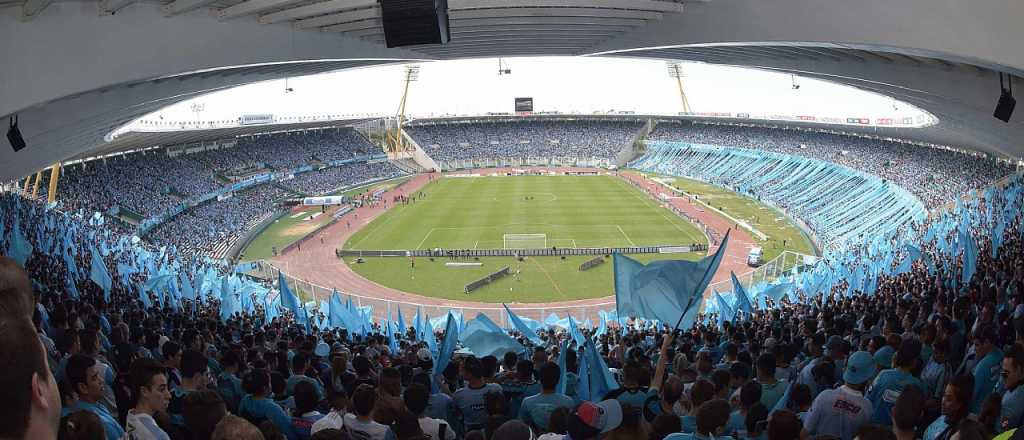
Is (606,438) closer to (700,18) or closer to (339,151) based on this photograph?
(700,18)

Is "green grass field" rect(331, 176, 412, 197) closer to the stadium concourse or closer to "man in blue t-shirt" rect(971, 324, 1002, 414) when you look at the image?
the stadium concourse

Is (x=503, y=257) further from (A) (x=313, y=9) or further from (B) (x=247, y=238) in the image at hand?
(A) (x=313, y=9)

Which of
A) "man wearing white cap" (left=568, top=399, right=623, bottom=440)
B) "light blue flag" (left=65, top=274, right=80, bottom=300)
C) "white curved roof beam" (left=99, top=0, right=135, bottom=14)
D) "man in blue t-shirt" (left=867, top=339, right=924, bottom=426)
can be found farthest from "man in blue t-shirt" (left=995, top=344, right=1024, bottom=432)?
"light blue flag" (left=65, top=274, right=80, bottom=300)

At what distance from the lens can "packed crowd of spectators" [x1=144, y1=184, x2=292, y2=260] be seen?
37.4 metres

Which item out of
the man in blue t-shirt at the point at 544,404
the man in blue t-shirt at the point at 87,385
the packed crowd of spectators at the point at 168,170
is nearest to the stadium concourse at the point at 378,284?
the packed crowd of spectators at the point at 168,170

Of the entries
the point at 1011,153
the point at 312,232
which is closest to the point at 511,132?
the point at 312,232

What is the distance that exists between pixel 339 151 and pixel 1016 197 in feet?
206

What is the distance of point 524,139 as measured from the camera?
282 ft

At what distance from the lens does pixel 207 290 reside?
22.8 m

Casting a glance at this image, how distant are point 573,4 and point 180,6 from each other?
25.8 ft

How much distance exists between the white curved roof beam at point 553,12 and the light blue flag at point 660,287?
703cm

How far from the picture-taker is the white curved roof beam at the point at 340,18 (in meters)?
14.9

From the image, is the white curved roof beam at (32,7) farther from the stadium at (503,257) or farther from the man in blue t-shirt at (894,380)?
Result: the man in blue t-shirt at (894,380)

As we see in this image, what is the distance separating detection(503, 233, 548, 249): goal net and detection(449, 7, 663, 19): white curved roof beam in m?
23.5
